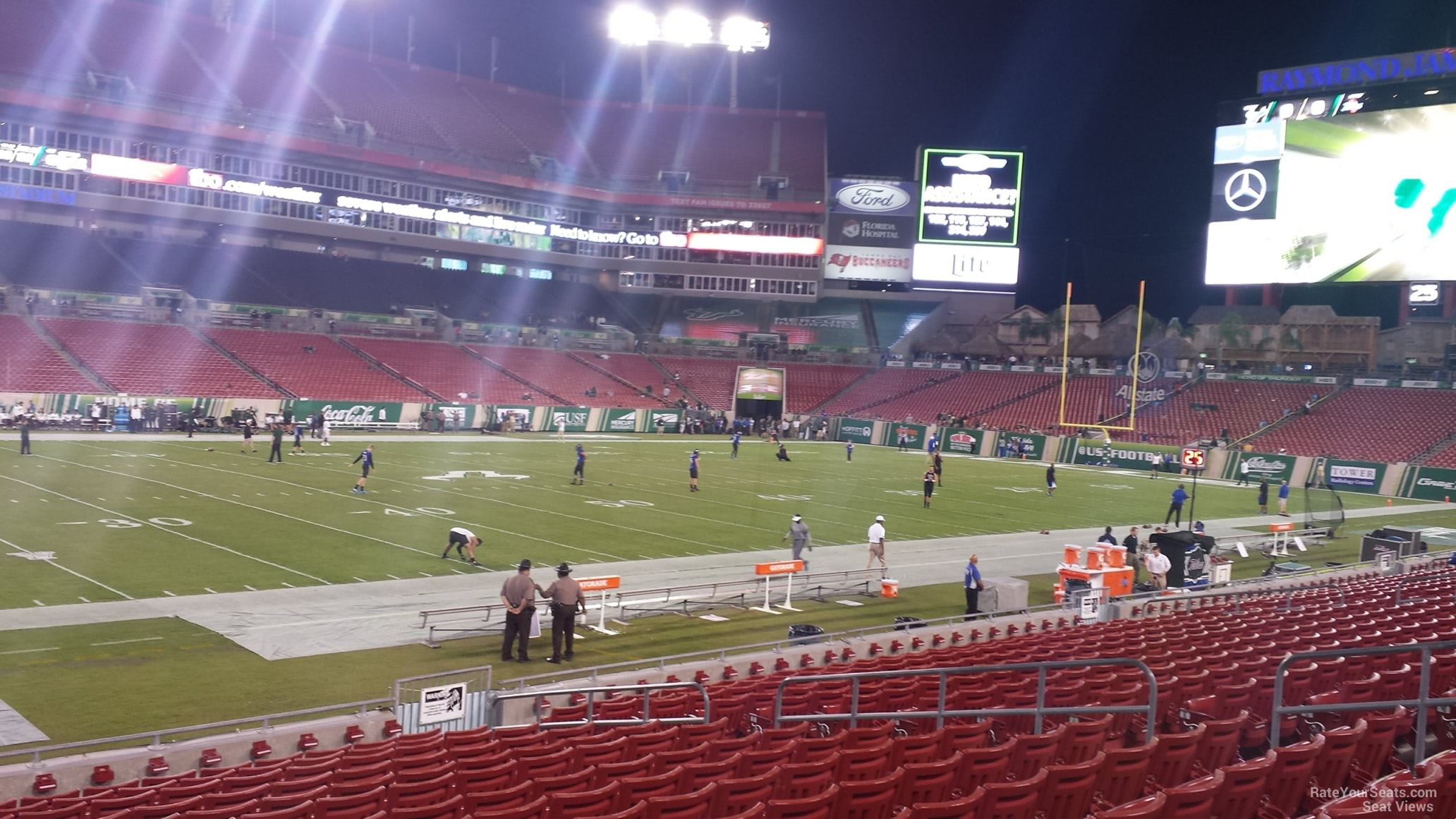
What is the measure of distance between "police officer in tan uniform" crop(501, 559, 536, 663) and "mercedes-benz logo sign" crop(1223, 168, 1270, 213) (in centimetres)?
3782

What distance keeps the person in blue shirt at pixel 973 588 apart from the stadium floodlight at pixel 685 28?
68.5 m

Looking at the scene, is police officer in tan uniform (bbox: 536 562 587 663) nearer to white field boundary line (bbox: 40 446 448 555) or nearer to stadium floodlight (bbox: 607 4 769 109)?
white field boundary line (bbox: 40 446 448 555)

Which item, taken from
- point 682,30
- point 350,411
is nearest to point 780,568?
point 350,411

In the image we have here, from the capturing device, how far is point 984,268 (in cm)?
7125

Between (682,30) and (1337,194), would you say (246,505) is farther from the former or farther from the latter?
(682,30)

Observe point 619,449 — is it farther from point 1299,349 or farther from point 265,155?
point 1299,349

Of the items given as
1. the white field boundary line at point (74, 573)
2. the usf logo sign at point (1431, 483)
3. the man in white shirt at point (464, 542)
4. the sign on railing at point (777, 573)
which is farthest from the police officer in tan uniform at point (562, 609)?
the usf logo sign at point (1431, 483)

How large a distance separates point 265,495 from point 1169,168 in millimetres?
60279

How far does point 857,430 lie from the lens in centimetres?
6794

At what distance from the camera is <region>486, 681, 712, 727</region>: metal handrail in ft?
31.0

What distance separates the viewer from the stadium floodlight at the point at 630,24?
7906 centimetres

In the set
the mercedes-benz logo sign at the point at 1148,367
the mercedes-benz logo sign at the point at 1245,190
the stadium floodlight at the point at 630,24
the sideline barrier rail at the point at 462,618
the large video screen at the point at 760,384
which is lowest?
the sideline barrier rail at the point at 462,618

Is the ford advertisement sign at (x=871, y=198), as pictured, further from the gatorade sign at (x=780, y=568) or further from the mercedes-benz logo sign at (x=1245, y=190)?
the gatorade sign at (x=780, y=568)

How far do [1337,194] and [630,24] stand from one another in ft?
171
